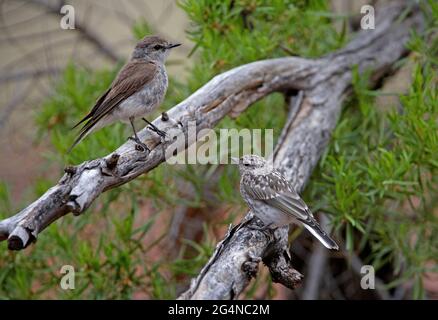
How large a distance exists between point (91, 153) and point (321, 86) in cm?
149

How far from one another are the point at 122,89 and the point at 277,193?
946 millimetres

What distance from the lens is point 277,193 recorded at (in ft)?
10.6

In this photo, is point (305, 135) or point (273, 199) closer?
point (273, 199)

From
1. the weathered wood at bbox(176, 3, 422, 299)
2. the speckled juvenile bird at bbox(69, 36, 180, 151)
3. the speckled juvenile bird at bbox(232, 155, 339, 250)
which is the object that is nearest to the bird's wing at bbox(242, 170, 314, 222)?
the speckled juvenile bird at bbox(232, 155, 339, 250)

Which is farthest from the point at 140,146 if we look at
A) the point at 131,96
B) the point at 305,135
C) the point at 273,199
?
the point at 305,135

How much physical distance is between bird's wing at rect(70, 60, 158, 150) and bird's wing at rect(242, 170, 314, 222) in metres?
0.72

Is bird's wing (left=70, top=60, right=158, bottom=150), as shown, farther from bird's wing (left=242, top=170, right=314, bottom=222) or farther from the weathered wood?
the weathered wood

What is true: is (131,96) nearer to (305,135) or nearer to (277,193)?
(277,193)

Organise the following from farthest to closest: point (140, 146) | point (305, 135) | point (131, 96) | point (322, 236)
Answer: point (305, 135)
point (131, 96)
point (140, 146)
point (322, 236)

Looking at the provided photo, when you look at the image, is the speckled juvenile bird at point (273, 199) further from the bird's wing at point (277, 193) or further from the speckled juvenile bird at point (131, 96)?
the speckled juvenile bird at point (131, 96)

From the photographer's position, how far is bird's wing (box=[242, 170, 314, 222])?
3155 millimetres

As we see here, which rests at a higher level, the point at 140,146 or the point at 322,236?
the point at 140,146

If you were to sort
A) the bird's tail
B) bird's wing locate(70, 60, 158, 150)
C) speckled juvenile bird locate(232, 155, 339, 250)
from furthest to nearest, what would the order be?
bird's wing locate(70, 60, 158, 150), speckled juvenile bird locate(232, 155, 339, 250), the bird's tail

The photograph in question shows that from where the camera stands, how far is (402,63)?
451 cm
